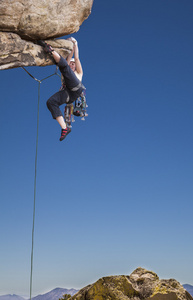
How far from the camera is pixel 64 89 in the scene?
28.9 ft

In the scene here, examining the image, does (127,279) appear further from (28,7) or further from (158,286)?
(28,7)

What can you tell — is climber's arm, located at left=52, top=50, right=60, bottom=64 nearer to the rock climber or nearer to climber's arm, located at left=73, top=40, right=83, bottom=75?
the rock climber

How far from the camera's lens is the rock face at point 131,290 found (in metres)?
4.57

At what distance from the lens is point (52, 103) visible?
334 inches

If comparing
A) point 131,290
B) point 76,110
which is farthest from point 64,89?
point 131,290

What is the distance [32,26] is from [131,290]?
647 cm

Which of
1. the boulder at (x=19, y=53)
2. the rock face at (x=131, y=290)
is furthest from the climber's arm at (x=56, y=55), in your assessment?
the rock face at (x=131, y=290)

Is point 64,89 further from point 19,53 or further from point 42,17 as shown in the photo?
point 42,17

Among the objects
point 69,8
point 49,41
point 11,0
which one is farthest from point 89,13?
point 11,0

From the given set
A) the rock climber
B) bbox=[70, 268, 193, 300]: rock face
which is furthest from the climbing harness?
bbox=[70, 268, 193, 300]: rock face

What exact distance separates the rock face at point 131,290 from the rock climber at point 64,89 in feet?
14.5

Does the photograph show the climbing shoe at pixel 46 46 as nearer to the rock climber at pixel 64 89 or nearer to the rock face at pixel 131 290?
the rock climber at pixel 64 89

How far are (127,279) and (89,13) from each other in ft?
23.6

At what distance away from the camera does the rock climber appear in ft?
27.9
